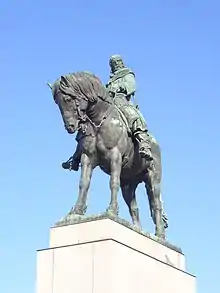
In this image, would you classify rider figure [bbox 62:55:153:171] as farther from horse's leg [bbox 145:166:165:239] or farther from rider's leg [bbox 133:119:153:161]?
horse's leg [bbox 145:166:165:239]

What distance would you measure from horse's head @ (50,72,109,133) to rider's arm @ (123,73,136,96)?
1.29m

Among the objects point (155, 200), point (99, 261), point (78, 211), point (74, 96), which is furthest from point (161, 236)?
point (74, 96)

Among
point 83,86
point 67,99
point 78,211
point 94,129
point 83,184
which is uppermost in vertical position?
point 83,86

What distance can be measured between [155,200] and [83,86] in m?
2.79

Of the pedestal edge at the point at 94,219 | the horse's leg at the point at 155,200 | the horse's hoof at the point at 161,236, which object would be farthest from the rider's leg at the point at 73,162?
the horse's hoof at the point at 161,236

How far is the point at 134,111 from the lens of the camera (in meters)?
14.1

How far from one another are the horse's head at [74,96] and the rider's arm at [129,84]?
1286 mm

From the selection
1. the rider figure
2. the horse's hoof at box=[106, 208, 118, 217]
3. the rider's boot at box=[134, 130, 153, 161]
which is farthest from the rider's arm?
the horse's hoof at box=[106, 208, 118, 217]

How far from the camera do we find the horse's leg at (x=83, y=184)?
13.1 meters

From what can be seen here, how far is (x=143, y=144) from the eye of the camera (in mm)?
13625

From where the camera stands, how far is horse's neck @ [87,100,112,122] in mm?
13312

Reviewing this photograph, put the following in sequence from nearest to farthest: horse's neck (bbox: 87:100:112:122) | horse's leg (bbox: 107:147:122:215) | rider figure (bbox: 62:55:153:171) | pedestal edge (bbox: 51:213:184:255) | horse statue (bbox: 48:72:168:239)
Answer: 1. pedestal edge (bbox: 51:213:184:255)
2. horse statue (bbox: 48:72:168:239)
3. horse's leg (bbox: 107:147:122:215)
4. horse's neck (bbox: 87:100:112:122)
5. rider figure (bbox: 62:55:153:171)

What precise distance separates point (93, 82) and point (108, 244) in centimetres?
281

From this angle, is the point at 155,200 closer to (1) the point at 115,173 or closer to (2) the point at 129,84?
(1) the point at 115,173
